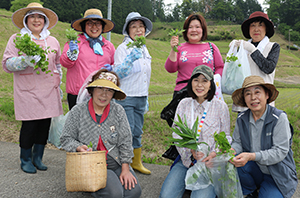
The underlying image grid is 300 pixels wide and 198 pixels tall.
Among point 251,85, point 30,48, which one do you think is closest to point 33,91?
point 30,48

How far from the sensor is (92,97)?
2.95 metres

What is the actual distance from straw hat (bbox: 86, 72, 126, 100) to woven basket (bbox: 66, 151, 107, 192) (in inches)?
28.9

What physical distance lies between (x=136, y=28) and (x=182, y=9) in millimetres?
88751

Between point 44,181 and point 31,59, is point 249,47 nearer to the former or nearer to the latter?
point 31,59

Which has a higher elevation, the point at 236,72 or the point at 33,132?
the point at 236,72

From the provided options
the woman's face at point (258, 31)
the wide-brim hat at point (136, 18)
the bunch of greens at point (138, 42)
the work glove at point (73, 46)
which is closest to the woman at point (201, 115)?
the bunch of greens at point (138, 42)

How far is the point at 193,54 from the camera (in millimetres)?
3338

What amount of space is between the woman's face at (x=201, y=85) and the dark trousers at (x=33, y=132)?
224 centimetres

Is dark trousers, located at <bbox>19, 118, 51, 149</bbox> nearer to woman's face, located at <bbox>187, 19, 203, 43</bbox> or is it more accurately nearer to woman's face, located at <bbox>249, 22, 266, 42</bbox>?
woman's face, located at <bbox>187, 19, 203, 43</bbox>

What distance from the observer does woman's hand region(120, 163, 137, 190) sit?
2.75m

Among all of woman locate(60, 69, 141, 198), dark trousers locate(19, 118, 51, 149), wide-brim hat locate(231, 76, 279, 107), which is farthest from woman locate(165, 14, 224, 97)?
dark trousers locate(19, 118, 51, 149)

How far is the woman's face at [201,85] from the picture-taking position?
9.19ft

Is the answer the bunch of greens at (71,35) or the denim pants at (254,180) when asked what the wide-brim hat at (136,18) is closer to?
the bunch of greens at (71,35)

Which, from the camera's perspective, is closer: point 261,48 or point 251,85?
point 251,85
